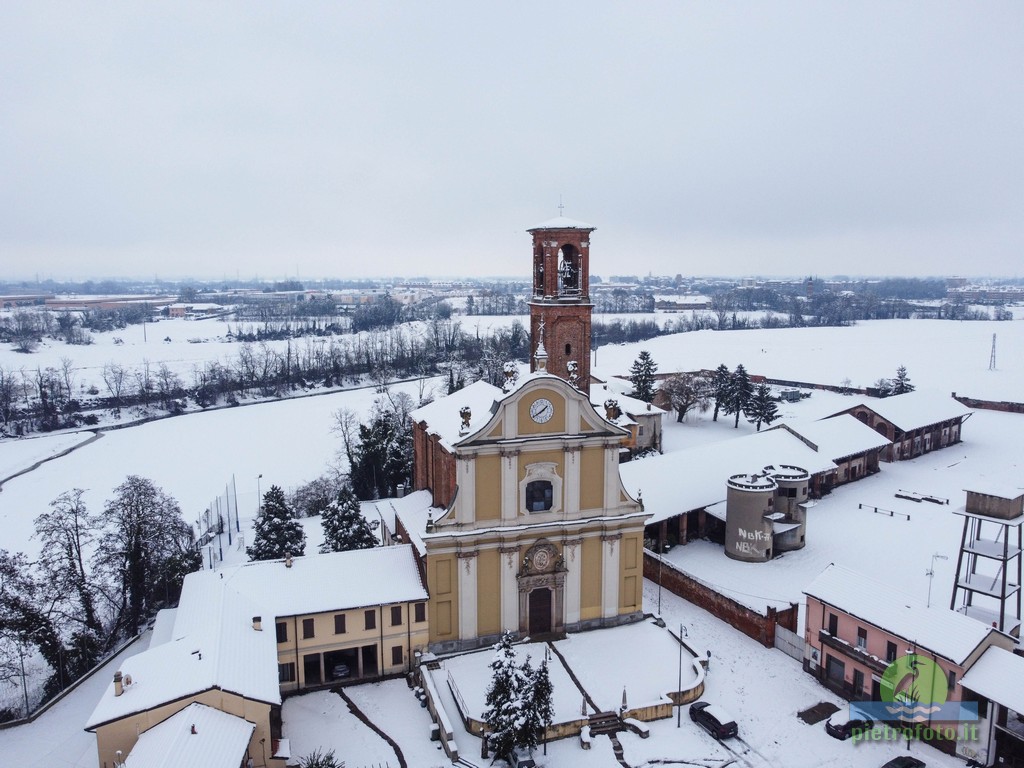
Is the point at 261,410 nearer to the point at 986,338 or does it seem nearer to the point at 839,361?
the point at 839,361

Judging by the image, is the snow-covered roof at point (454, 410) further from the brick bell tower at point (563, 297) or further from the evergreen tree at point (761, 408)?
the evergreen tree at point (761, 408)

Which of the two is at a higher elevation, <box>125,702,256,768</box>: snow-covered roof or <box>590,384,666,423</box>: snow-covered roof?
<box>590,384,666,423</box>: snow-covered roof

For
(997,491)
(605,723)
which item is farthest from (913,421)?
(605,723)

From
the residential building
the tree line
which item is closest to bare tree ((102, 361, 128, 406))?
the tree line

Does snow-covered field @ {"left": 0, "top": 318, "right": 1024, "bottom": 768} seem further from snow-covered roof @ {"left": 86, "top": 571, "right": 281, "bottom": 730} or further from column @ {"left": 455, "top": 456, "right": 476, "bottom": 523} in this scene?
column @ {"left": 455, "top": 456, "right": 476, "bottom": 523}

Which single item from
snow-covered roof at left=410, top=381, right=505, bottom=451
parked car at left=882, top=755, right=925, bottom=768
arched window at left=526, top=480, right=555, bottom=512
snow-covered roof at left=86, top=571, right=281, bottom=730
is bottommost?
parked car at left=882, top=755, right=925, bottom=768

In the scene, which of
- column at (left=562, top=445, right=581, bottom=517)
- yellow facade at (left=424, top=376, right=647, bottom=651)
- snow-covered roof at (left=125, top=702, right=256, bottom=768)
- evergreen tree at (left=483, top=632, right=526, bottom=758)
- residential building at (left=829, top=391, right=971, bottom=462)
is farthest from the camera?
residential building at (left=829, top=391, right=971, bottom=462)

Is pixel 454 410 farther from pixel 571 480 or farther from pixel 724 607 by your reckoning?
pixel 724 607
